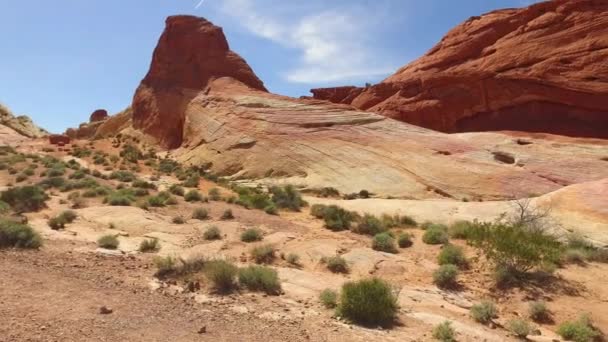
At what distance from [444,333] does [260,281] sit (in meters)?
3.79

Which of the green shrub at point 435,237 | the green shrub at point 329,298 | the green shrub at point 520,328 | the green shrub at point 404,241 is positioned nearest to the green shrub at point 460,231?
the green shrub at point 435,237

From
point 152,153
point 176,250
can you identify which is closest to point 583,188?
point 176,250

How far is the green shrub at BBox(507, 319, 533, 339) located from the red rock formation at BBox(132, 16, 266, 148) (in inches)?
1483

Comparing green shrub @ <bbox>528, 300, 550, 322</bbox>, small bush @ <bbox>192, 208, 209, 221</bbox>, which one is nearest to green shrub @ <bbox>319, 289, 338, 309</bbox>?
green shrub @ <bbox>528, 300, 550, 322</bbox>

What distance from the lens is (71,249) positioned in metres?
12.6

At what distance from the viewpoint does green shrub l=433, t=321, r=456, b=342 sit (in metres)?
9.06

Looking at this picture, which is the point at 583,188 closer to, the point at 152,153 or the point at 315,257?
the point at 315,257

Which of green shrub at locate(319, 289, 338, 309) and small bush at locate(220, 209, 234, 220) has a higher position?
small bush at locate(220, 209, 234, 220)

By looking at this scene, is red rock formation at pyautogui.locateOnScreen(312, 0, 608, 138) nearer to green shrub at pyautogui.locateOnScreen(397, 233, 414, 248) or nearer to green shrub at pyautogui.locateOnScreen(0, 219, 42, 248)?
green shrub at pyautogui.locateOnScreen(397, 233, 414, 248)

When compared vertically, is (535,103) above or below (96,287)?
above

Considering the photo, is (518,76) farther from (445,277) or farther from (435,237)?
(445,277)

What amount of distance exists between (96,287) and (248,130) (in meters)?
27.2

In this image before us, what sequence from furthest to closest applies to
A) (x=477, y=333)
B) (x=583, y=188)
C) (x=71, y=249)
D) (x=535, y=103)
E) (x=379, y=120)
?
1. (x=535, y=103)
2. (x=379, y=120)
3. (x=583, y=188)
4. (x=71, y=249)
5. (x=477, y=333)

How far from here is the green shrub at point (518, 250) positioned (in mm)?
13539
